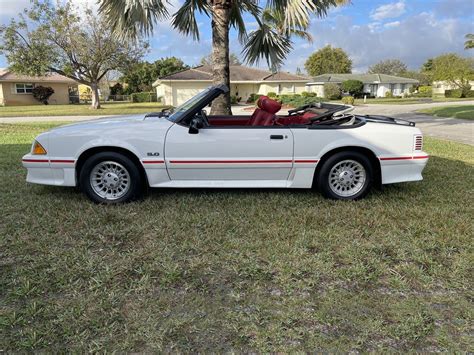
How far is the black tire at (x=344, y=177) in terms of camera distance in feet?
15.1

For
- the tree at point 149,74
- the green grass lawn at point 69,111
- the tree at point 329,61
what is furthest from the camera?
the tree at point 329,61

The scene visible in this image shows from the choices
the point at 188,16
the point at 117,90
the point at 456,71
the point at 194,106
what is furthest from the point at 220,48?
the point at 117,90

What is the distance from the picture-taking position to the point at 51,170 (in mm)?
4410

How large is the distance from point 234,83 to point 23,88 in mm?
23457

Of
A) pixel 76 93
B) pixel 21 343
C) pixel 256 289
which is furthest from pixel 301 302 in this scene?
pixel 76 93

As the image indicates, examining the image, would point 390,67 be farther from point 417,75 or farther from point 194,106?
point 194,106

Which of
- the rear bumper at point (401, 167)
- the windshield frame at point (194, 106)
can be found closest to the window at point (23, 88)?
the windshield frame at point (194, 106)

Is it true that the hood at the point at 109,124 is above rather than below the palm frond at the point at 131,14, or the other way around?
below

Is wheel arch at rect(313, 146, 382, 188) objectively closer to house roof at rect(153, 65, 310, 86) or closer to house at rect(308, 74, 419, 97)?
house roof at rect(153, 65, 310, 86)

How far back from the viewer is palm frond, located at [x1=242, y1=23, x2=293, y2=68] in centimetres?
1009

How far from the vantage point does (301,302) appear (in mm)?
2660

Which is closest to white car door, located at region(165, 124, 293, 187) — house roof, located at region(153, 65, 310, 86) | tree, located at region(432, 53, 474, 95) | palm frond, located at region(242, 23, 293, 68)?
palm frond, located at region(242, 23, 293, 68)

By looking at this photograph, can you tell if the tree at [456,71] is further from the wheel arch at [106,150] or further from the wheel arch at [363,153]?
the wheel arch at [106,150]

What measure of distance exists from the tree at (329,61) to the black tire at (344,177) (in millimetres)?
72242
